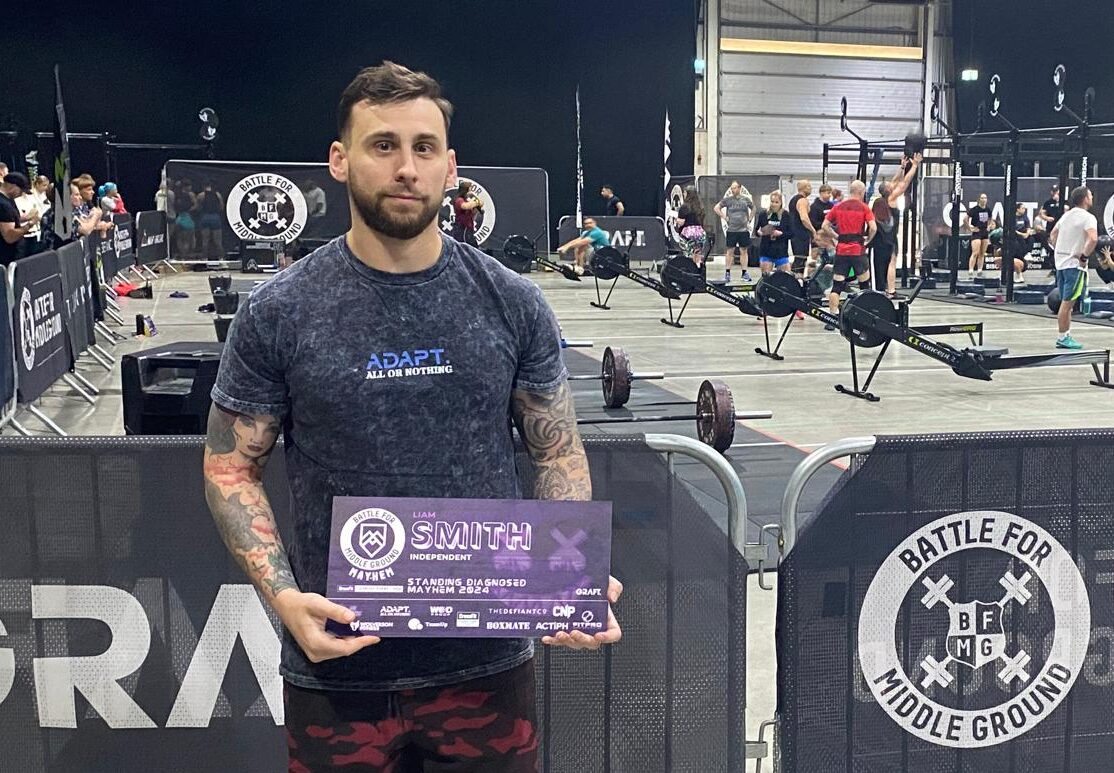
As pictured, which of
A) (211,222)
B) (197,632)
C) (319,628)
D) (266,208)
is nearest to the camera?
(319,628)

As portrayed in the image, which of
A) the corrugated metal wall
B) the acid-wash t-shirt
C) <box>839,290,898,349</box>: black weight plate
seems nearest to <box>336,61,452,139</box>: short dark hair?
the acid-wash t-shirt

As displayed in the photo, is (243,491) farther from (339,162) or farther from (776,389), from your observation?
(776,389)

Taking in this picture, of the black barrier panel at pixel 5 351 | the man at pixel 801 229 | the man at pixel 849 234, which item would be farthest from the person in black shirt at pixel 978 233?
the black barrier panel at pixel 5 351

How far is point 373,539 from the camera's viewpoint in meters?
1.76

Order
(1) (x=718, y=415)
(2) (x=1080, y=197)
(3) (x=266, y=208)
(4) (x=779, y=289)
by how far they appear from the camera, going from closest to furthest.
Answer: (1) (x=718, y=415) < (4) (x=779, y=289) < (2) (x=1080, y=197) < (3) (x=266, y=208)

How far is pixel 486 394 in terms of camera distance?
1910 mm

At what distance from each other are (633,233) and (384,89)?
75.3 ft

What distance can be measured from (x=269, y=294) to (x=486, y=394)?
1.29 feet

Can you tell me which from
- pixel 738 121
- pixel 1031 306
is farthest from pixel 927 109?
pixel 1031 306

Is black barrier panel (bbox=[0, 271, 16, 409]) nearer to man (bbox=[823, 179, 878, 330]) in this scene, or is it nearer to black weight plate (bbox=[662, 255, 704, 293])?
black weight plate (bbox=[662, 255, 704, 293])

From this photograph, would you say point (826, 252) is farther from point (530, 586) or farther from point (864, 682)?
point (530, 586)

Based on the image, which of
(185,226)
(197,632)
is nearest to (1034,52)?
(185,226)

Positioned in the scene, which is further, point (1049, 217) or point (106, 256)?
point (1049, 217)

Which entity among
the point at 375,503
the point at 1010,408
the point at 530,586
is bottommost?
the point at 1010,408
